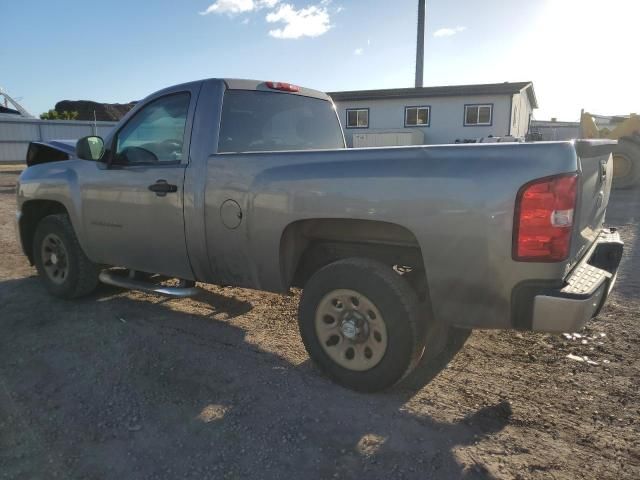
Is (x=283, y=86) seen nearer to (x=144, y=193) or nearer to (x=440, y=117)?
(x=144, y=193)

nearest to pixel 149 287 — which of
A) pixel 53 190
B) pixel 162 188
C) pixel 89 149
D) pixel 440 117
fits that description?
pixel 162 188

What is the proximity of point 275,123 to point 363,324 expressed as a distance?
1.94 m

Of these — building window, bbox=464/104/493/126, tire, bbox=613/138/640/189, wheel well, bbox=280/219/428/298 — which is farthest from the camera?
building window, bbox=464/104/493/126

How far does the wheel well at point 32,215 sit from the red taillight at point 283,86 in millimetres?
2520

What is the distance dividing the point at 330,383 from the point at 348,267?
83cm

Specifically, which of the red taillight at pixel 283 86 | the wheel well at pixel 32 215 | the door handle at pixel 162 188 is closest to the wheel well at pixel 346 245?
the door handle at pixel 162 188

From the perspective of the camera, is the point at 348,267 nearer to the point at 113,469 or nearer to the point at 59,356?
the point at 113,469

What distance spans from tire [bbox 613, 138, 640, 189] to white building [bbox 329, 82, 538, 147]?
11.9 metres

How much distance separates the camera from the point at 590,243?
315 centimetres

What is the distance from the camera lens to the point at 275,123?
4012 millimetres

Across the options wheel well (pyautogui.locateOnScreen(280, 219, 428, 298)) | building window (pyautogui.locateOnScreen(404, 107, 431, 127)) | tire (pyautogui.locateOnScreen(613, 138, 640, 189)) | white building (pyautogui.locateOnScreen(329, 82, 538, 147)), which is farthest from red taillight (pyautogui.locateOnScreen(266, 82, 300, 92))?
building window (pyautogui.locateOnScreen(404, 107, 431, 127))

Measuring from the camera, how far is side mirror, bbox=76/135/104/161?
4.11 metres

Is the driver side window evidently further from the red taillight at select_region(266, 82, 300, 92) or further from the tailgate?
the tailgate

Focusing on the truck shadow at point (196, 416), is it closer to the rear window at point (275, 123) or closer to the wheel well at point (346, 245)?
the wheel well at point (346, 245)
